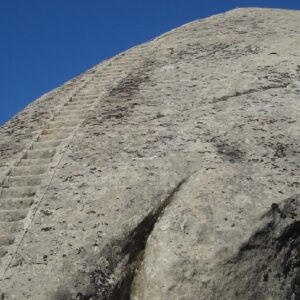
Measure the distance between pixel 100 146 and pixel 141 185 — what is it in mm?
1957

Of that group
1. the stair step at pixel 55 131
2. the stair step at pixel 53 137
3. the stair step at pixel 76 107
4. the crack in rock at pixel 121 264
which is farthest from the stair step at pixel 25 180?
the stair step at pixel 76 107

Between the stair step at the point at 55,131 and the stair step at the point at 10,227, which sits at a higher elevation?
the stair step at the point at 55,131

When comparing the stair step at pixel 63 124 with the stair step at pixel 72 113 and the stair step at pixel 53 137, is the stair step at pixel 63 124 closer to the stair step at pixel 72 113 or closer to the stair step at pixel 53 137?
the stair step at pixel 72 113

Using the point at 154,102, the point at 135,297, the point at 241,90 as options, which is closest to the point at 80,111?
the point at 154,102

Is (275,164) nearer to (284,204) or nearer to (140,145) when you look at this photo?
(284,204)

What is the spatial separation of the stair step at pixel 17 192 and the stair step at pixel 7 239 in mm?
1216

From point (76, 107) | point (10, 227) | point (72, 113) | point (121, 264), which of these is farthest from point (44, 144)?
point (121, 264)

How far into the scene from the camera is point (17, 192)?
10.2 m

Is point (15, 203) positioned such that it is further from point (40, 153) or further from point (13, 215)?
point (40, 153)

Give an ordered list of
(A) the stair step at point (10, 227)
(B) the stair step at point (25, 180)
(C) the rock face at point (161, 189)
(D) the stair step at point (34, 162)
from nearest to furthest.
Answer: (C) the rock face at point (161, 189) < (A) the stair step at point (10, 227) < (B) the stair step at point (25, 180) < (D) the stair step at point (34, 162)

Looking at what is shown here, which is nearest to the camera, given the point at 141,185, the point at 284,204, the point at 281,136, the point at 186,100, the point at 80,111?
the point at 284,204

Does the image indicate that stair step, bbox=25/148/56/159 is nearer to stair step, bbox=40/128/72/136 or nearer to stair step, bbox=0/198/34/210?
stair step, bbox=40/128/72/136

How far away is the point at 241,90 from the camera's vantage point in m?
12.3

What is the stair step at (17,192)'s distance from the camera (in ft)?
32.8
